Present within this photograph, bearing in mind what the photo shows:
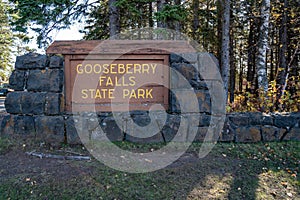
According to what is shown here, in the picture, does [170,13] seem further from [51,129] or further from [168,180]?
[168,180]

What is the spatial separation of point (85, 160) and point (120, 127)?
32.0 inches

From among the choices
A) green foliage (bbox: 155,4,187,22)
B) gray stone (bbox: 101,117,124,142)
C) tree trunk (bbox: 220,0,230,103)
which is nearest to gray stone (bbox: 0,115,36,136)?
gray stone (bbox: 101,117,124,142)

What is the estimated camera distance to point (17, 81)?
380 cm

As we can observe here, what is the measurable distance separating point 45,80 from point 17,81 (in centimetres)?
47

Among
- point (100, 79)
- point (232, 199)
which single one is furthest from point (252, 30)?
point (232, 199)

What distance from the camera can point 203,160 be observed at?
127 inches

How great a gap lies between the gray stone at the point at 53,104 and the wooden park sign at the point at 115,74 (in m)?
0.12

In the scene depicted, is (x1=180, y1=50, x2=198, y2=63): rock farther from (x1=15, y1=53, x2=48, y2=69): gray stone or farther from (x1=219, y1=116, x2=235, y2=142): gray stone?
(x1=15, y1=53, x2=48, y2=69): gray stone

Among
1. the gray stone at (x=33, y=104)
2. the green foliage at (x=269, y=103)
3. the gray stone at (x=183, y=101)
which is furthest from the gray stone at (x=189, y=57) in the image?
the gray stone at (x=33, y=104)

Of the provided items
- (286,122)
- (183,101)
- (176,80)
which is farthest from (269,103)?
(176,80)

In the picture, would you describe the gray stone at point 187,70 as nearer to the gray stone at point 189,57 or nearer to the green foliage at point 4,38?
the gray stone at point 189,57

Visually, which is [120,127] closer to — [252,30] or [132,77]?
[132,77]

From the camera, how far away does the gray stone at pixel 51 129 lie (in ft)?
11.9

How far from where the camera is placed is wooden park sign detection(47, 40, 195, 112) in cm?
374
